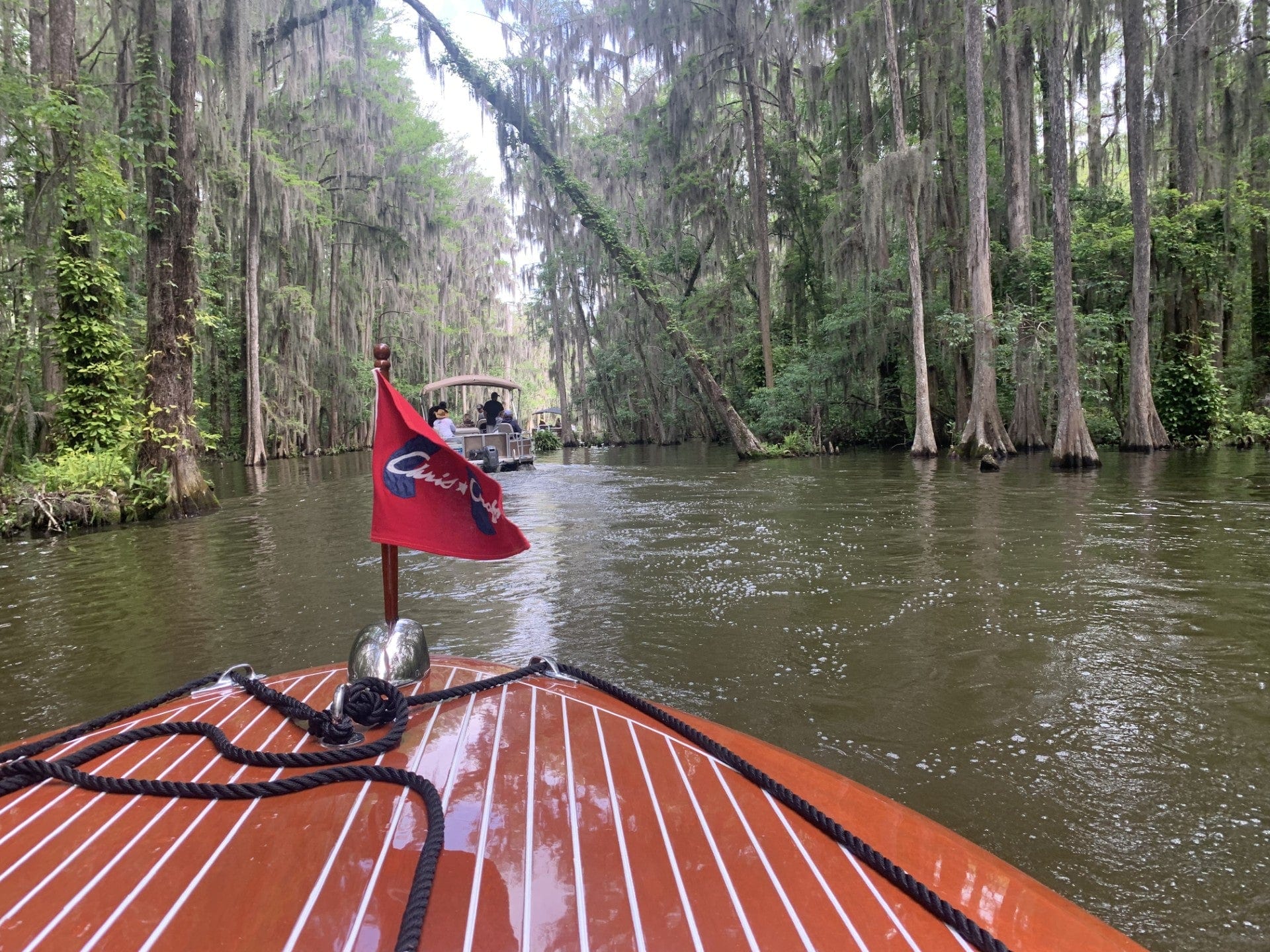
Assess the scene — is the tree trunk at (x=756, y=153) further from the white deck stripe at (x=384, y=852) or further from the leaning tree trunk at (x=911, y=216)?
the white deck stripe at (x=384, y=852)

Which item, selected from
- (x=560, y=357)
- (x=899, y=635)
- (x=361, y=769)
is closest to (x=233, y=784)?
(x=361, y=769)

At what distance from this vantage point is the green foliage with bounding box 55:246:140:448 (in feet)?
33.6

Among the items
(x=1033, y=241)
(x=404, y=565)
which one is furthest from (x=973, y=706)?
(x=1033, y=241)

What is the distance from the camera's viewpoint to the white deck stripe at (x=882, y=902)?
1146mm

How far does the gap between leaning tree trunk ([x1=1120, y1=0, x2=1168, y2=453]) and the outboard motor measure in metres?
13.6

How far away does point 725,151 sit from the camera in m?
24.3

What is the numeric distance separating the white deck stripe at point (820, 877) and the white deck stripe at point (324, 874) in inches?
32.7

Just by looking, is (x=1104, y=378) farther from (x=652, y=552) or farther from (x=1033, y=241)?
(x=652, y=552)

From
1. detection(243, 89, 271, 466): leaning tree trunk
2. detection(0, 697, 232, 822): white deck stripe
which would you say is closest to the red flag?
detection(0, 697, 232, 822): white deck stripe

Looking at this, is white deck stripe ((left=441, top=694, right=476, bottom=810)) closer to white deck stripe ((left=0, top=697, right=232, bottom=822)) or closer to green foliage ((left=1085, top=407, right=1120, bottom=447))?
white deck stripe ((left=0, top=697, right=232, bottom=822))

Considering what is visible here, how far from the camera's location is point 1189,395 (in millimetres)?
17297

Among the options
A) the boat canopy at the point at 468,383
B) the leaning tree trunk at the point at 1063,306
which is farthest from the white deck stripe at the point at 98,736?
the boat canopy at the point at 468,383

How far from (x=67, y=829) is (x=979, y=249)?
17.5 m

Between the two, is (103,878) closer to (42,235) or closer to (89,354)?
(89,354)
